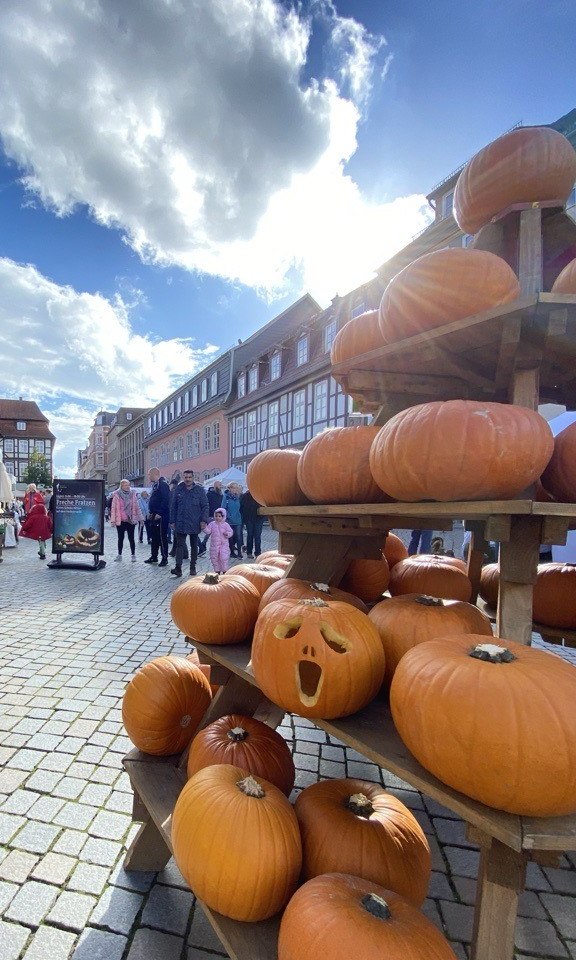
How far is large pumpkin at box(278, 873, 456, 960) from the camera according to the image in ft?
3.48

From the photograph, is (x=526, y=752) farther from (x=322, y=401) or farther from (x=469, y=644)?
(x=322, y=401)

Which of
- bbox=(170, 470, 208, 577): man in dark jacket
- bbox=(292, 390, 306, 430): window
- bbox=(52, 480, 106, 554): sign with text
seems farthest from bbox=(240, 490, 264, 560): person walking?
bbox=(292, 390, 306, 430): window

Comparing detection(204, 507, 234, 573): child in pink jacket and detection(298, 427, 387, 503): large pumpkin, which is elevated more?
detection(298, 427, 387, 503): large pumpkin

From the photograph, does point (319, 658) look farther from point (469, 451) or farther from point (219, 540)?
point (219, 540)

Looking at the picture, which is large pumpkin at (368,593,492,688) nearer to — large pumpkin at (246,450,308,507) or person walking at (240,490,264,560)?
large pumpkin at (246,450,308,507)

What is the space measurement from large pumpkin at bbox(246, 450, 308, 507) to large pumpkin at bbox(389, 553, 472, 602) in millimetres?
626

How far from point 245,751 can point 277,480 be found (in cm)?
120

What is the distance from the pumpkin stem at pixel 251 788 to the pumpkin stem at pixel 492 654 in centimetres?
86

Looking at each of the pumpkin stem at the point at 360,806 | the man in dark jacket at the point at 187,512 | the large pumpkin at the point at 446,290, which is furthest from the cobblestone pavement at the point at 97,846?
the man in dark jacket at the point at 187,512

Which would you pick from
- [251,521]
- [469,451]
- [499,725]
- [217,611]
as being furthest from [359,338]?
[251,521]

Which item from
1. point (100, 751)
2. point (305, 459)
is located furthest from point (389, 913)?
point (100, 751)

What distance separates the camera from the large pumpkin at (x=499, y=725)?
99cm

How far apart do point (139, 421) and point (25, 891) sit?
5808cm

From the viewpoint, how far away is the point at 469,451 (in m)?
1.39
